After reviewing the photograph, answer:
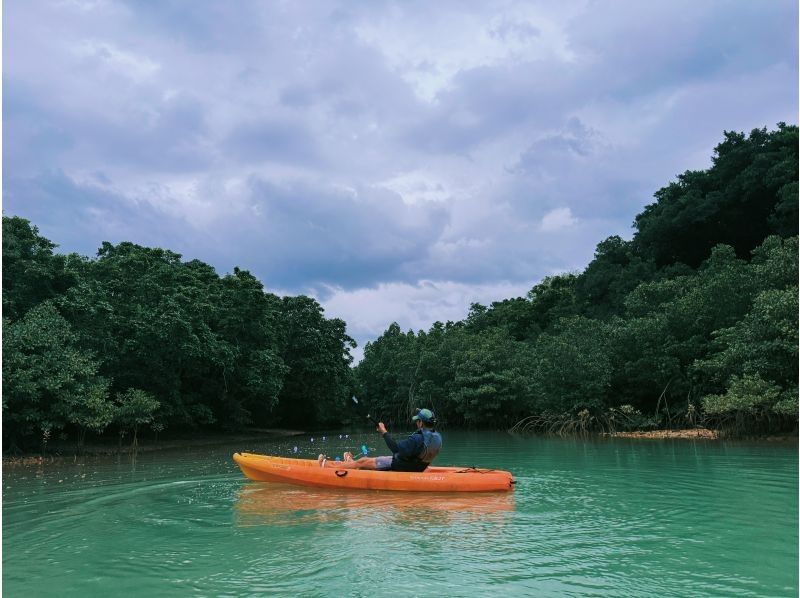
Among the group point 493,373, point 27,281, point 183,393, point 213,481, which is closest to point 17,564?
point 213,481

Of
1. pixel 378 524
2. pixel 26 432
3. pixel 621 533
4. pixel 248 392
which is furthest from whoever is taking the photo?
pixel 248 392

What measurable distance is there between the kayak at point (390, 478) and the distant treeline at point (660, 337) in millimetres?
10100

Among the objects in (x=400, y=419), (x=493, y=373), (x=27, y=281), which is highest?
(x=27, y=281)

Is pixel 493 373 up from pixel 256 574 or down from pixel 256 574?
up

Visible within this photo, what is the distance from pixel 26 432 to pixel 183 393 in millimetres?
7669

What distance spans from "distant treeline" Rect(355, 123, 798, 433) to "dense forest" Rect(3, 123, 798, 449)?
0.09m

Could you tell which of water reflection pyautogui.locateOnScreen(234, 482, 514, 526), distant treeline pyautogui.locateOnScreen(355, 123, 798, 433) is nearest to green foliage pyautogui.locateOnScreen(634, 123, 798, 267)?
distant treeline pyautogui.locateOnScreen(355, 123, 798, 433)

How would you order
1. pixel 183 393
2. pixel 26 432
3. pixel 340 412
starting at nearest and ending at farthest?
pixel 26 432
pixel 183 393
pixel 340 412

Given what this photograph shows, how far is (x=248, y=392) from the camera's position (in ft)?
91.1

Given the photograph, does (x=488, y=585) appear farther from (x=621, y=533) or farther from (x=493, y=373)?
(x=493, y=373)

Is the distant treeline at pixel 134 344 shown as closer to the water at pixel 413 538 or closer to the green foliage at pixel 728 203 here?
the water at pixel 413 538

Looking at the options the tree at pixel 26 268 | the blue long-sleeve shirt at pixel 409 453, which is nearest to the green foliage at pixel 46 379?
the tree at pixel 26 268

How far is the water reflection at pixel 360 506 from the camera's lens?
7266mm

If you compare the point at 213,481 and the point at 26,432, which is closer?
the point at 213,481
